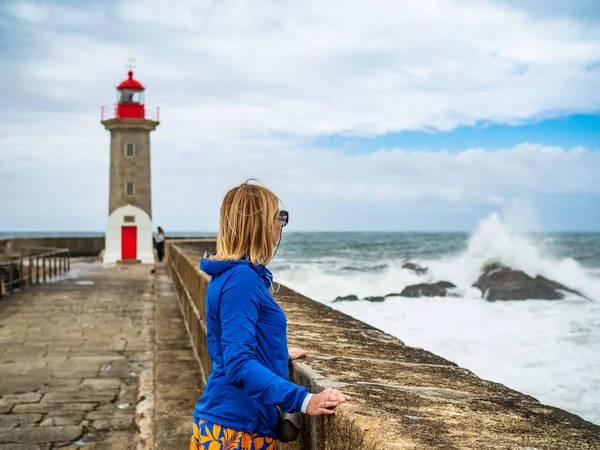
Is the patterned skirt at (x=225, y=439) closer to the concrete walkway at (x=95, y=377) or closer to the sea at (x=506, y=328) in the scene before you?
the sea at (x=506, y=328)

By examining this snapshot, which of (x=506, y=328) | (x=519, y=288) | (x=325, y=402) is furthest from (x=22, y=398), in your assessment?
(x=519, y=288)

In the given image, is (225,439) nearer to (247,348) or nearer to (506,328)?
(247,348)

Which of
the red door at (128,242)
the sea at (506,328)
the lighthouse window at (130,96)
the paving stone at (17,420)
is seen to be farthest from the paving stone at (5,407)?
the lighthouse window at (130,96)

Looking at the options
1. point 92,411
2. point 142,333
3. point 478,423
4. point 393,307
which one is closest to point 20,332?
point 142,333

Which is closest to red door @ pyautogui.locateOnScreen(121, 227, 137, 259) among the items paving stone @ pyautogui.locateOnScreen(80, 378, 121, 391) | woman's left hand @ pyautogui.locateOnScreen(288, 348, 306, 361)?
paving stone @ pyautogui.locateOnScreen(80, 378, 121, 391)

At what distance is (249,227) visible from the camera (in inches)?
69.2

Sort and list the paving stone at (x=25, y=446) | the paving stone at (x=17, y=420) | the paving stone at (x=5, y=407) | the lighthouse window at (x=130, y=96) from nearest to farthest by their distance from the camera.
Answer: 1. the paving stone at (x=25, y=446)
2. the paving stone at (x=17, y=420)
3. the paving stone at (x=5, y=407)
4. the lighthouse window at (x=130, y=96)

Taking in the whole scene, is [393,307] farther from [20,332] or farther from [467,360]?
[20,332]

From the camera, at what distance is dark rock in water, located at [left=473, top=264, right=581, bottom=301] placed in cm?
1833

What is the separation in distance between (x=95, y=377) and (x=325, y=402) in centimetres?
480

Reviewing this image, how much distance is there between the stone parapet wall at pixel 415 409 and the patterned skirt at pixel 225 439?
0.47 ft

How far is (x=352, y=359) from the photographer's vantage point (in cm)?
223

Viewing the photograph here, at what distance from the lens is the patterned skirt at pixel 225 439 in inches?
68.9

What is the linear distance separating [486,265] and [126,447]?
85.6ft
